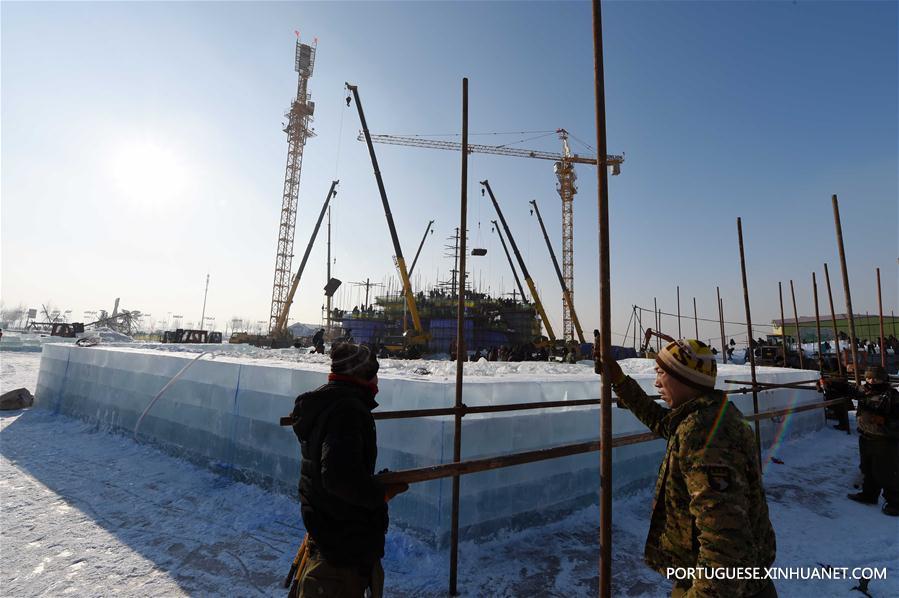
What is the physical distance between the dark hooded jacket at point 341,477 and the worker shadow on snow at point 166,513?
2.39m

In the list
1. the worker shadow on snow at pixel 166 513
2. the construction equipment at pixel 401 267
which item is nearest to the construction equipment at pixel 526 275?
the construction equipment at pixel 401 267

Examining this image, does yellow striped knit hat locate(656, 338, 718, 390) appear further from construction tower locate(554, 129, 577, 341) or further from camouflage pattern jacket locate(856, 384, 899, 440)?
construction tower locate(554, 129, 577, 341)

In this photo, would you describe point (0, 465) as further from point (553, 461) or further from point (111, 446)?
point (553, 461)

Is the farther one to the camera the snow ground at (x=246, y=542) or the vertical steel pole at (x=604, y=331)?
the snow ground at (x=246, y=542)

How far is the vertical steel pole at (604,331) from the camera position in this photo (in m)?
2.43

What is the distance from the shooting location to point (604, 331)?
2.61 meters

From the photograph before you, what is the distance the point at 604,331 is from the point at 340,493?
6.02 ft

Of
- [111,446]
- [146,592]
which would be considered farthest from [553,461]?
[111,446]

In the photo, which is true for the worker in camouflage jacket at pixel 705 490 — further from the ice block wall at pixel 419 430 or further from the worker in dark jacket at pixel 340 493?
the ice block wall at pixel 419 430

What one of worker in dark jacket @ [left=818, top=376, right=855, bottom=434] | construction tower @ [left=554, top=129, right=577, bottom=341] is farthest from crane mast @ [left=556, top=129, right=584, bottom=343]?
worker in dark jacket @ [left=818, top=376, right=855, bottom=434]

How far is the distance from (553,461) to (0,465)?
361 inches

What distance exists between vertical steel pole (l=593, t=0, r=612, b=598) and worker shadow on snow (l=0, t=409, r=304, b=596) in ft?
10.0

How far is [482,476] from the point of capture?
14.9 feet

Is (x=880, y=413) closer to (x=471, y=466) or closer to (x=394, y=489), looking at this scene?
(x=471, y=466)
